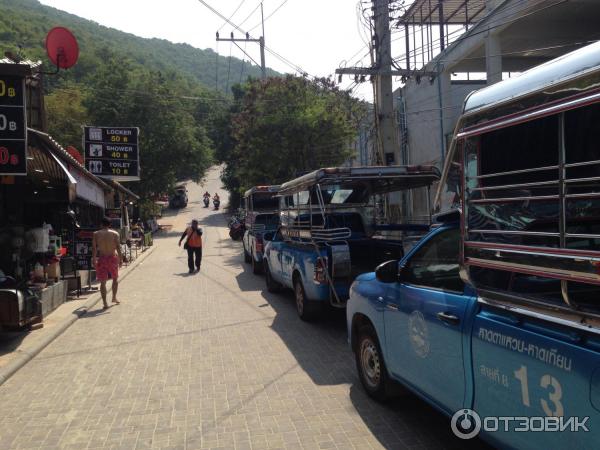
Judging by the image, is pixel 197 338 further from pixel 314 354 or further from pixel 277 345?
pixel 314 354

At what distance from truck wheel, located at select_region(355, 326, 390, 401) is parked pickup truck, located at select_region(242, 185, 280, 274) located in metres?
8.75

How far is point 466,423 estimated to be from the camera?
3164 millimetres

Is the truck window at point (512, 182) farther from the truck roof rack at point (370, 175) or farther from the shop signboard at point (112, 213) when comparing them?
the shop signboard at point (112, 213)

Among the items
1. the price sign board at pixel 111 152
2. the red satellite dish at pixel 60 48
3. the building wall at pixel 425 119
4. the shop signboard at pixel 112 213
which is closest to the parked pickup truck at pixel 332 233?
the red satellite dish at pixel 60 48

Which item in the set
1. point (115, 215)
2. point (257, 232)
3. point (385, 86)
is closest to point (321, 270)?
point (257, 232)

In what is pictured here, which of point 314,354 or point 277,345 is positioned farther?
point 277,345

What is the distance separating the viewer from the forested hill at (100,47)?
183 feet

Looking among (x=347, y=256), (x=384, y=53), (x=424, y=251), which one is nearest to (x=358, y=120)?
(x=384, y=53)

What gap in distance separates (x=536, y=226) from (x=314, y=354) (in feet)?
12.3

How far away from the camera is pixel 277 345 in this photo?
6676 mm

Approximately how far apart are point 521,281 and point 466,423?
3.25ft

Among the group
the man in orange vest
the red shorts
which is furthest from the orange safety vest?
the red shorts

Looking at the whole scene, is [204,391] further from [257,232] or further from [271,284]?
[257,232]

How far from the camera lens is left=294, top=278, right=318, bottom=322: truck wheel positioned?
759 cm
